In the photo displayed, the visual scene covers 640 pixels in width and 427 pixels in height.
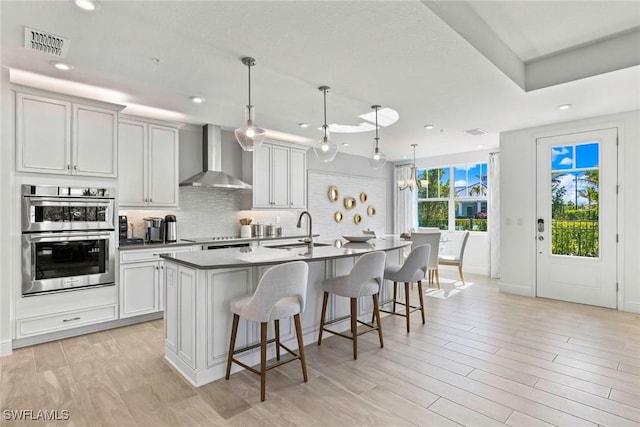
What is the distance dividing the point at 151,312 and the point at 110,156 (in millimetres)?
1868

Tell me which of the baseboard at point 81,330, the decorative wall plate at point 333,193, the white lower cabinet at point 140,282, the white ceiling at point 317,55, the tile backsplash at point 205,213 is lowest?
the baseboard at point 81,330

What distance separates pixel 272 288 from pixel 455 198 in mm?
6312

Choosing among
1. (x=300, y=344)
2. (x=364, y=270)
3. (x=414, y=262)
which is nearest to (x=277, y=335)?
(x=300, y=344)

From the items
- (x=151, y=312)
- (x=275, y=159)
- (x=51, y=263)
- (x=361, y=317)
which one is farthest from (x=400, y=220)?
(x=51, y=263)

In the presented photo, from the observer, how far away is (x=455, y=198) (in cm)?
753

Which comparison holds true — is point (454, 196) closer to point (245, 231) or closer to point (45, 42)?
point (245, 231)

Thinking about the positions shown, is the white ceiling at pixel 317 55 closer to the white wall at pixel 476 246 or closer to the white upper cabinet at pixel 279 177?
the white upper cabinet at pixel 279 177

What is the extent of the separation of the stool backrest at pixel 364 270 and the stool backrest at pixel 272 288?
2.15 ft

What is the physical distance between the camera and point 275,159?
560cm

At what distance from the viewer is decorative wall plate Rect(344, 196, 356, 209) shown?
721cm

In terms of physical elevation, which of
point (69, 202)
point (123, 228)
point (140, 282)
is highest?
point (69, 202)

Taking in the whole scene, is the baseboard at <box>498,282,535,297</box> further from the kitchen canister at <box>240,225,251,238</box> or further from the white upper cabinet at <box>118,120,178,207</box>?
the white upper cabinet at <box>118,120,178,207</box>

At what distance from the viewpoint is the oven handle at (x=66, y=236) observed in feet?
10.5

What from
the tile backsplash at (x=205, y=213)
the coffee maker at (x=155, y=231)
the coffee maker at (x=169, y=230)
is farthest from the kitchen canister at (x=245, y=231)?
the coffee maker at (x=155, y=231)
